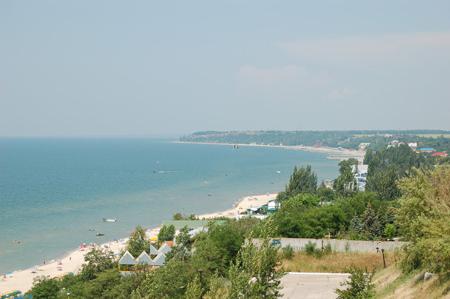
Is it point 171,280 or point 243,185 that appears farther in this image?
point 243,185

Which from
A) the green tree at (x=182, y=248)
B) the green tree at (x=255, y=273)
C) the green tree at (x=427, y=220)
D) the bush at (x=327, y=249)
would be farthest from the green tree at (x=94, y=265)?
the green tree at (x=427, y=220)

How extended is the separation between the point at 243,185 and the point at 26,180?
4177 centimetres

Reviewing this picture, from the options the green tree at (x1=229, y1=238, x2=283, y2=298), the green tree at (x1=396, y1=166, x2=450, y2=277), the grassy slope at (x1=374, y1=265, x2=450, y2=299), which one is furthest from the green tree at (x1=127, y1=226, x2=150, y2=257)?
the green tree at (x1=229, y1=238, x2=283, y2=298)

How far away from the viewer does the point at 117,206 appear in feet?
215

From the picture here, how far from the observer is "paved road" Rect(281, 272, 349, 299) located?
17.0m

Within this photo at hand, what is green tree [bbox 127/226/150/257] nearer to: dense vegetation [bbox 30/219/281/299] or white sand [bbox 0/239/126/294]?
dense vegetation [bbox 30/219/281/299]

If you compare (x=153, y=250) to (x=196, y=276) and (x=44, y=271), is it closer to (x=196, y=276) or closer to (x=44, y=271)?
(x=44, y=271)

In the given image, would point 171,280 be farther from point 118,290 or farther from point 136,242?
point 136,242

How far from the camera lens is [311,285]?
18219mm

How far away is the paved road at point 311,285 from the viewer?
16984 millimetres

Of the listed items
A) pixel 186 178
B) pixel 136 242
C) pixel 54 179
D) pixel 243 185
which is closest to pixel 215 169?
pixel 186 178

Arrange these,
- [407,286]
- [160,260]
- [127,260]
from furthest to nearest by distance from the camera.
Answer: [160,260] < [127,260] < [407,286]

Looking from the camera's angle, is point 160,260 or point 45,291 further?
point 160,260

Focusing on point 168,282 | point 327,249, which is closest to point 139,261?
point 168,282
